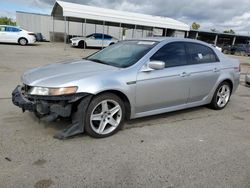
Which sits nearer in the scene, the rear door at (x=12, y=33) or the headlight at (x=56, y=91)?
the headlight at (x=56, y=91)

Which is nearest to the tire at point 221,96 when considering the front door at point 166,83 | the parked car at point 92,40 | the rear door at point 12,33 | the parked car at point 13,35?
the front door at point 166,83

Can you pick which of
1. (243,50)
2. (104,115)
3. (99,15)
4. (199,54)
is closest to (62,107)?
(104,115)

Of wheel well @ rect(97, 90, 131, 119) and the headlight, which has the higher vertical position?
the headlight

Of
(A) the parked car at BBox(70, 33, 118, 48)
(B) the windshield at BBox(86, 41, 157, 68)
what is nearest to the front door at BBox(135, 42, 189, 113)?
(B) the windshield at BBox(86, 41, 157, 68)

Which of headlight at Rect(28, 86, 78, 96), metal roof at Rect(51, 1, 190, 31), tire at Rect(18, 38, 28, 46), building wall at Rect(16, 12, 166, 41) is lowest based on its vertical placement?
tire at Rect(18, 38, 28, 46)

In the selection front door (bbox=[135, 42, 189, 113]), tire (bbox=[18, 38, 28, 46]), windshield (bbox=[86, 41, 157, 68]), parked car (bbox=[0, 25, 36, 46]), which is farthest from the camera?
tire (bbox=[18, 38, 28, 46])

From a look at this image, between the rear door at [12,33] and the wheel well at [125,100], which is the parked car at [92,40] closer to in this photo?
the rear door at [12,33]

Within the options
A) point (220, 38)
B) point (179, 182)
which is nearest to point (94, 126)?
point (179, 182)

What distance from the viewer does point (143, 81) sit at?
3.89 meters

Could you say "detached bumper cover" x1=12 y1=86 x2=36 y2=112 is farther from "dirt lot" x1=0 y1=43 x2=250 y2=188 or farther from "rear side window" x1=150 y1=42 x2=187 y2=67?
"rear side window" x1=150 y1=42 x2=187 y2=67

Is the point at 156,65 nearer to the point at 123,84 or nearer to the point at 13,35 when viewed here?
the point at 123,84

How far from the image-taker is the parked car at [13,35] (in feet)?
64.8

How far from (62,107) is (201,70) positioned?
115 inches

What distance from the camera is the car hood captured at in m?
3.36
